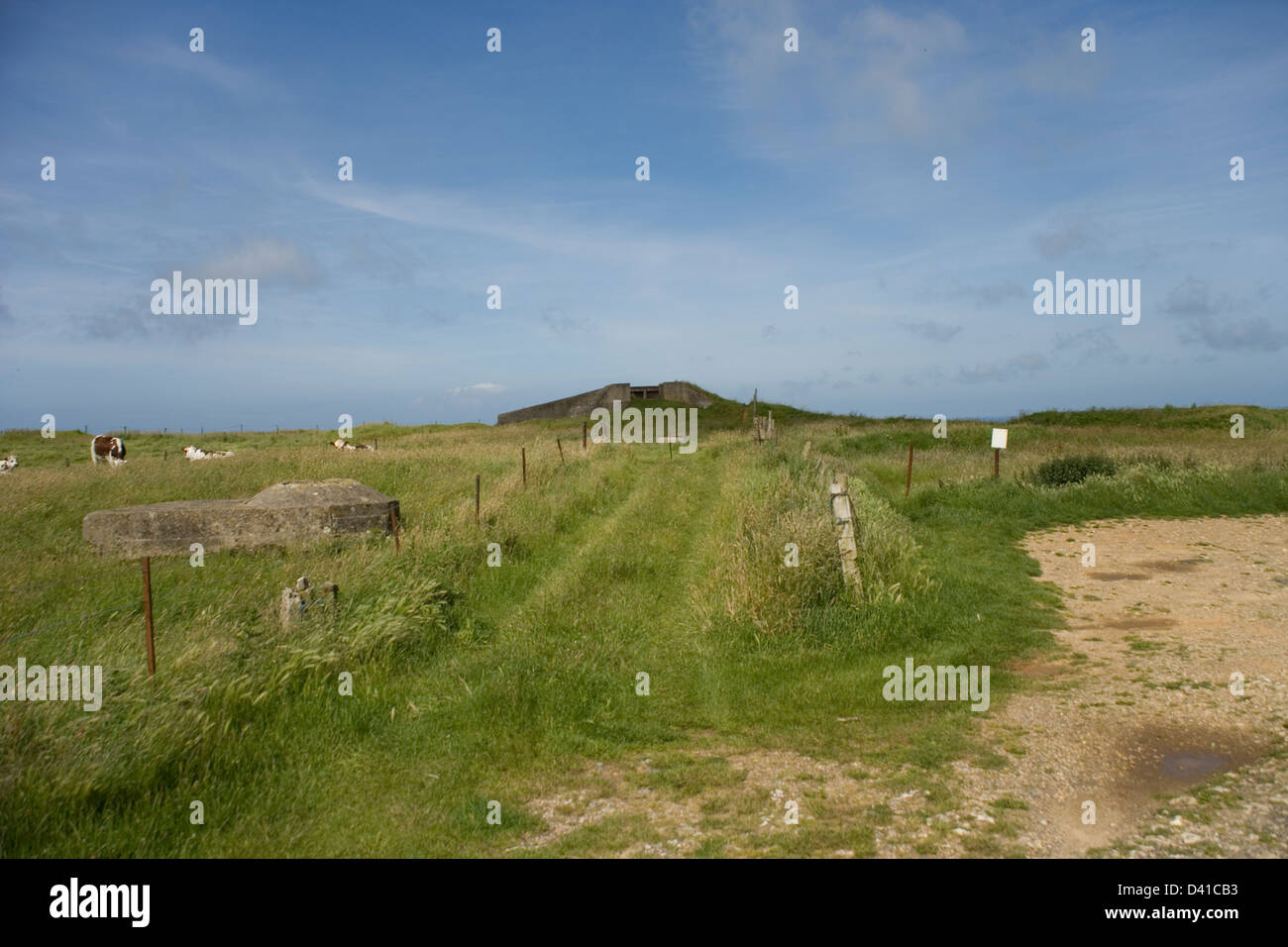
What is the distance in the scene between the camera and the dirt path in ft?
15.2

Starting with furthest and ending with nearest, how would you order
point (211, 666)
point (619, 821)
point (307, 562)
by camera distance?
point (307, 562), point (211, 666), point (619, 821)

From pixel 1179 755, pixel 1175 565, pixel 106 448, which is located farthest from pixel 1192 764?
pixel 106 448

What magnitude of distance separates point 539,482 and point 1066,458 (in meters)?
13.7

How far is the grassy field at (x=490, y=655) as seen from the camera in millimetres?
4875

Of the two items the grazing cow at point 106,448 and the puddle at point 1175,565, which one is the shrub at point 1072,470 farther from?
the grazing cow at point 106,448

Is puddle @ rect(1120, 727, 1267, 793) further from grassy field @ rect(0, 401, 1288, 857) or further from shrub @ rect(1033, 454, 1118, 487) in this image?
shrub @ rect(1033, 454, 1118, 487)

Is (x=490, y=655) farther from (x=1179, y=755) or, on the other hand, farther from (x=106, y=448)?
(x=106, y=448)

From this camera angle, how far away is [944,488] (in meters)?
18.5

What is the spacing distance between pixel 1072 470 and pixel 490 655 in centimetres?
1691

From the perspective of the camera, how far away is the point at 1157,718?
6395mm
